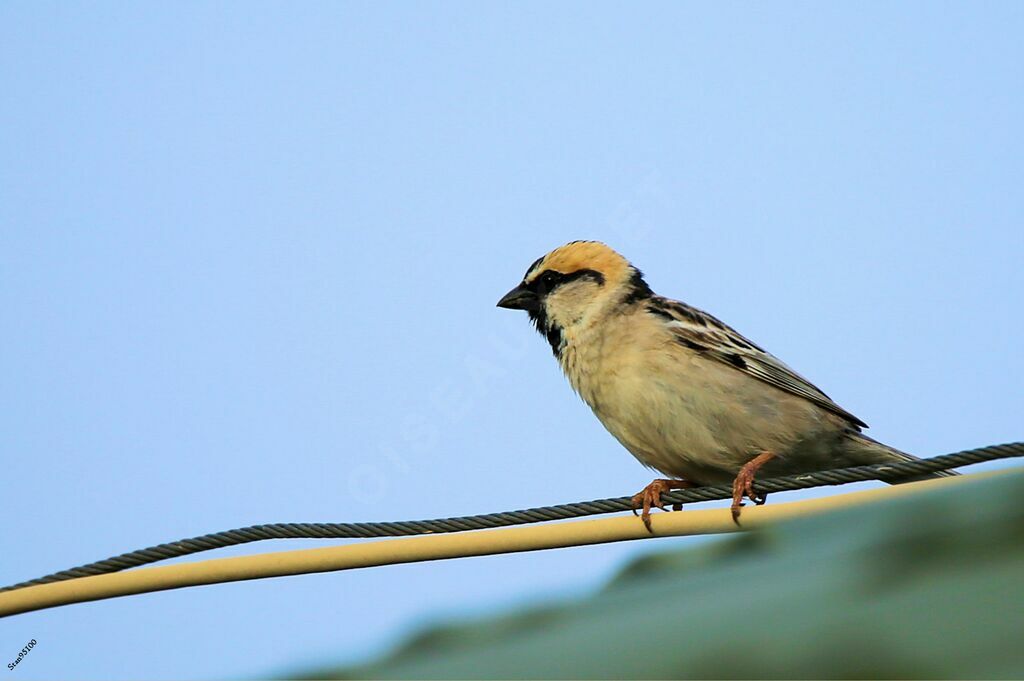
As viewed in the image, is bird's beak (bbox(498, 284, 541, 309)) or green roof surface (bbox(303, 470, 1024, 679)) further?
bird's beak (bbox(498, 284, 541, 309))

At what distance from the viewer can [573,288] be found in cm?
871

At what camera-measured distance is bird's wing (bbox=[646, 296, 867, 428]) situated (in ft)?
26.0

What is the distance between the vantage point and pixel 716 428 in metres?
7.54

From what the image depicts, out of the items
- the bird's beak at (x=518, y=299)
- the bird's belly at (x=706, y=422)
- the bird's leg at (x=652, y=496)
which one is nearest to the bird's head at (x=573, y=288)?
the bird's beak at (x=518, y=299)

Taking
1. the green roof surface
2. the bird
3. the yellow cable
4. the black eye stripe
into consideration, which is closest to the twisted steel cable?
the yellow cable

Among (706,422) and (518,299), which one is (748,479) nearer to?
(706,422)

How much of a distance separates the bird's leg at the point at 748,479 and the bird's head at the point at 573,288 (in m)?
1.36

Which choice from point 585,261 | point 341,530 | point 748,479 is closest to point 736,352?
point 748,479

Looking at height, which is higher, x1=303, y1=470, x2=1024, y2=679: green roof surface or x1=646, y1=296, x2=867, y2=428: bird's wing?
x1=646, y1=296, x2=867, y2=428: bird's wing

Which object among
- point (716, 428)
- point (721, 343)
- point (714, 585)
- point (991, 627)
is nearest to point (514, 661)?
point (714, 585)

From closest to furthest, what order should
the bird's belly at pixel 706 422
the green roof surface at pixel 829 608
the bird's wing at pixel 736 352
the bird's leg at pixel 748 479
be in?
the green roof surface at pixel 829 608 < the bird's leg at pixel 748 479 < the bird's belly at pixel 706 422 < the bird's wing at pixel 736 352

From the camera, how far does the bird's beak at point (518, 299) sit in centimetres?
890

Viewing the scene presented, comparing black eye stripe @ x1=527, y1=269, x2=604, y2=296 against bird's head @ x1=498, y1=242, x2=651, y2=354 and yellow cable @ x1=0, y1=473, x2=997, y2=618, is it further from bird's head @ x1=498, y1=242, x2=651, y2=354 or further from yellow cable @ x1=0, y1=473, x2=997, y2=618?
yellow cable @ x1=0, y1=473, x2=997, y2=618

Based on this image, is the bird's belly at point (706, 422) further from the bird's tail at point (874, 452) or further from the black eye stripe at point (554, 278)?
the black eye stripe at point (554, 278)
